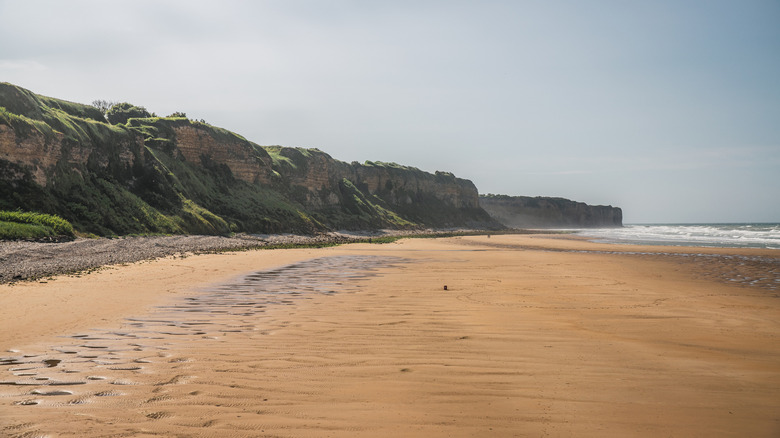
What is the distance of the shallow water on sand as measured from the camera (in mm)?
3928

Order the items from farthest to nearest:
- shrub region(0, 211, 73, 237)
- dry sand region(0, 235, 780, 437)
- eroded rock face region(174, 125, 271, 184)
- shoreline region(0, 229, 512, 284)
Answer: eroded rock face region(174, 125, 271, 184) → shrub region(0, 211, 73, 237) → shoreline region(0, 229, 512, 284) → dry sand region(0, 235, 780, 437)

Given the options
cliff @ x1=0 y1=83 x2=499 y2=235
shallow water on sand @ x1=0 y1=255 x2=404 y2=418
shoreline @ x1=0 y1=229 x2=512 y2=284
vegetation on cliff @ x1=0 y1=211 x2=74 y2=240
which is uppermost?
cliff @ x1=0 y1=83 x2=499 y2=235

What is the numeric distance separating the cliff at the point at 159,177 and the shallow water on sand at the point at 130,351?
23.3m

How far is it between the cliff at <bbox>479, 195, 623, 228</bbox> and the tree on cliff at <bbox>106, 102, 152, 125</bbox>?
12462 cm

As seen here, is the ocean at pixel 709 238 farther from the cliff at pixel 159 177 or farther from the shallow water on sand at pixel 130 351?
the cliff at pixel 159 177

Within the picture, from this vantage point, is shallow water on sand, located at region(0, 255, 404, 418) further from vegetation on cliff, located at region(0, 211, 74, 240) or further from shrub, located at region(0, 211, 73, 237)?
shrub, located at region(0, 211, 73, 237)

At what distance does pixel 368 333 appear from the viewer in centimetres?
614

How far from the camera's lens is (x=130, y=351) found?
5.24m

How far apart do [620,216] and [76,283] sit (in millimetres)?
214518

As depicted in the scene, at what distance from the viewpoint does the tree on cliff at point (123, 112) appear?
50656 millimetres

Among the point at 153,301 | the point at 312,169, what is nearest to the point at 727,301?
the point at 153,301

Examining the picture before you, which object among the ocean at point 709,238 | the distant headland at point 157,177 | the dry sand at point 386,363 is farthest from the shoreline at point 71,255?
the ocean at point 709,238

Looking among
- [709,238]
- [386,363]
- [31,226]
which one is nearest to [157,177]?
[31,226]

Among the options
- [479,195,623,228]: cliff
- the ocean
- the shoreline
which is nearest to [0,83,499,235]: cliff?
the shoreline
